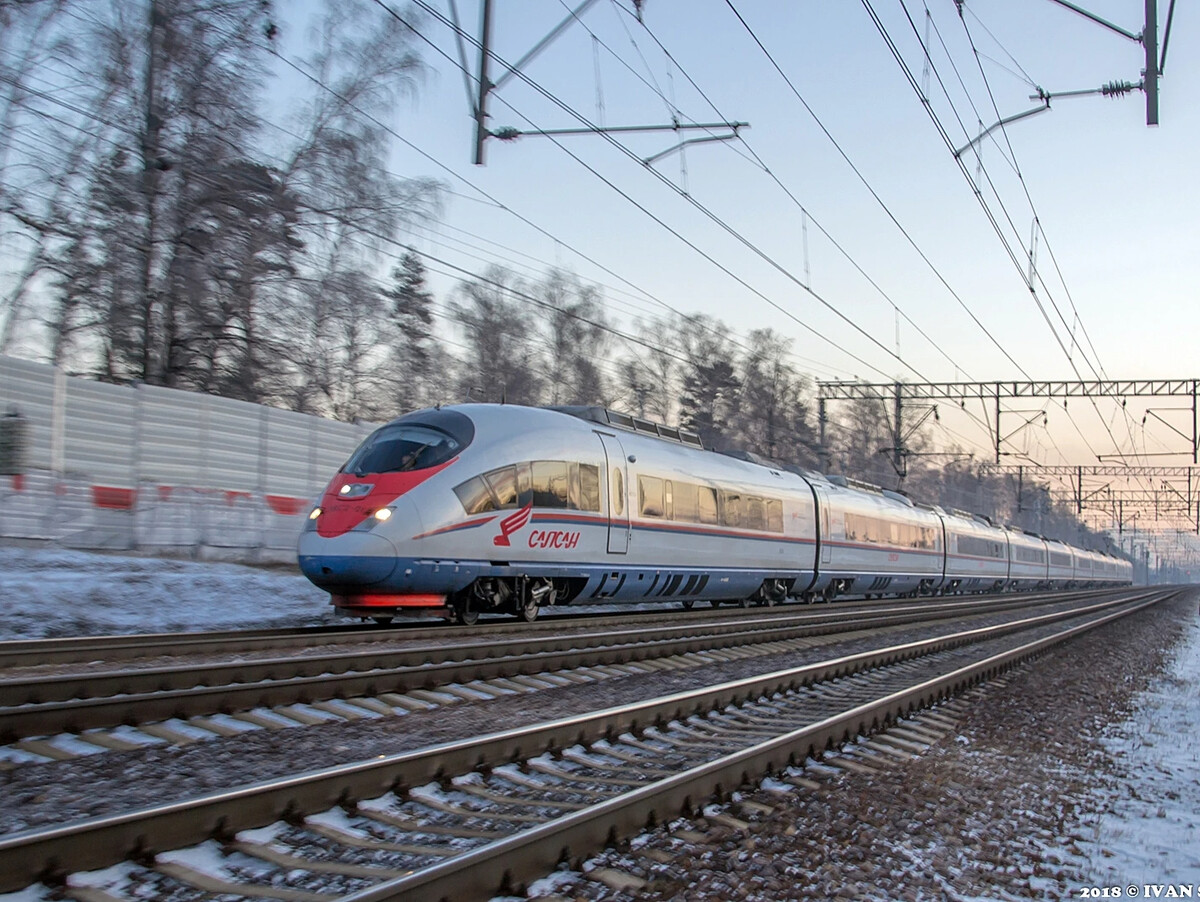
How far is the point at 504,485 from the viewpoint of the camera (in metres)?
12.6

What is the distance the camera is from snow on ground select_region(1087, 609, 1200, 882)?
16.2ft

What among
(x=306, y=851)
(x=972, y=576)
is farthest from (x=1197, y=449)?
(x=306, y=851)

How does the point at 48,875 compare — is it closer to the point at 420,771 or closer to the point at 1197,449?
the point at 420,771

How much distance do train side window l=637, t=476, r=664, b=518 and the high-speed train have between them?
29mm

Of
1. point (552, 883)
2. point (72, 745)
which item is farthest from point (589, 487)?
point (552, 883)

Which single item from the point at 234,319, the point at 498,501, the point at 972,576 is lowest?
the point at 972,576

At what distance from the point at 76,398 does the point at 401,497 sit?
313 inches

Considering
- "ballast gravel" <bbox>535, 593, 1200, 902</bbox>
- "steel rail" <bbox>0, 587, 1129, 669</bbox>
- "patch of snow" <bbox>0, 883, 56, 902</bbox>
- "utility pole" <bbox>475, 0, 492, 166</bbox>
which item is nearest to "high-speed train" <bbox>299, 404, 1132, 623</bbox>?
"steel rail" <bbox>0, 587, 1129, 669</bbox>

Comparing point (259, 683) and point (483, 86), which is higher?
point (483, 86)

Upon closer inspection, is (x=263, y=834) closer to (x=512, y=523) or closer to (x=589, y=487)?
(x=512, y=523)

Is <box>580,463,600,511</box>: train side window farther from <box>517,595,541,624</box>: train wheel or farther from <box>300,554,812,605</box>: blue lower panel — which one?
<box>517,595,541,624</box>: train wheel

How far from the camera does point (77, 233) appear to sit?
21.0 metres

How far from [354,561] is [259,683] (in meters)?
4.00

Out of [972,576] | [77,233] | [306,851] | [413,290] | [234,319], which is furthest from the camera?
[413,290]
